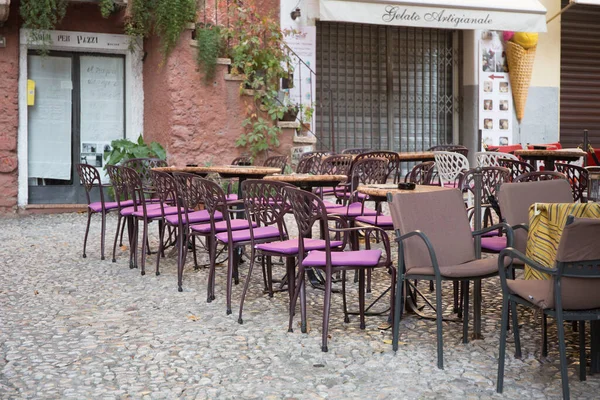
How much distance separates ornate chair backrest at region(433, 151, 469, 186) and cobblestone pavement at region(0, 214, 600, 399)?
Answer: 2586mm

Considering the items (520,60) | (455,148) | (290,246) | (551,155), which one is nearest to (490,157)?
(551,155)

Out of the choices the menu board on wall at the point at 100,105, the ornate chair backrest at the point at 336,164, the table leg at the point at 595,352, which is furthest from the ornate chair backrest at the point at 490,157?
the menu board on wall at the point at 100,105

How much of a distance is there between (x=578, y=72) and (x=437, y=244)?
40.8ft

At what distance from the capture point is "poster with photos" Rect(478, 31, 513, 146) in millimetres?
14867

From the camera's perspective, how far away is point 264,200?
5.58 m

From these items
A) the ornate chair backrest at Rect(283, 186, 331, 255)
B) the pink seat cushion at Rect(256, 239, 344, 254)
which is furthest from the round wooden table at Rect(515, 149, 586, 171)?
the ornate chair backrest at Rect(283, 186, 331, 255)

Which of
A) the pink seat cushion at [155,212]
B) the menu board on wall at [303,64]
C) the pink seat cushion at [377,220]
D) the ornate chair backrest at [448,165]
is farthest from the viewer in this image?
the menu board on wall at [303,64]

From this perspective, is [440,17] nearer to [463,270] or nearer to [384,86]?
[384,86]

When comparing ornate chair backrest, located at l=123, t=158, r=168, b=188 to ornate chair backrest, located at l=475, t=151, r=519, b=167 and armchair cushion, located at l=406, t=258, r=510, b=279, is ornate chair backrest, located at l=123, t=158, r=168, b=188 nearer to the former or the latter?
ornate chair backrest, located at l=475, t=151, r=519, b=167

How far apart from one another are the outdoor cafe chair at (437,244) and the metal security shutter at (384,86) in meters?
9.42

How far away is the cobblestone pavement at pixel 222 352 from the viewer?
4.00 metres

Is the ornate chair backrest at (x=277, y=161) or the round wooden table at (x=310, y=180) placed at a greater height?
the ornate chair backrest at (x=277, y=161)

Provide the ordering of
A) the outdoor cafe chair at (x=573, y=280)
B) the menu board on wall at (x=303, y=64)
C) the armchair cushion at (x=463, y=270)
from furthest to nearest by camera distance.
Answer: the menu board on wall at (x=303, y=64) < the armchair cushion at (x=463, y=270) < the outdoor cafe chair at (x=573, y=280)

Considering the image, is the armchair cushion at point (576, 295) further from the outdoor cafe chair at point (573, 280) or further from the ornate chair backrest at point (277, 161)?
the ornate chair backrest at point (277, 161)
